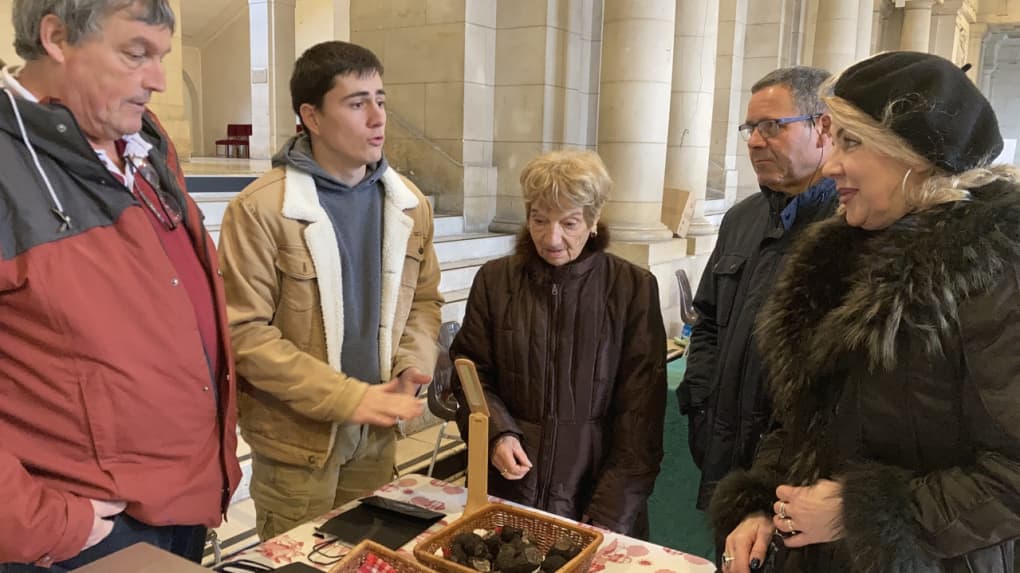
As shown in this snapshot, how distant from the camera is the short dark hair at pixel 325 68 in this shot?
1870 mm

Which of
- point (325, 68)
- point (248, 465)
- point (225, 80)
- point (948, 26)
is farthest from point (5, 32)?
point (948, 26)

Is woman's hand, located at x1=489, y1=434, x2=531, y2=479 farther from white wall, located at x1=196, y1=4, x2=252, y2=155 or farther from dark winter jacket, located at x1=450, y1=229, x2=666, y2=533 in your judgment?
white wall, located at x1=196, y1=4, x2=252, y2=155

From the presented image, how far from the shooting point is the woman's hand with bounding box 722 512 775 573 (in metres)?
1.43

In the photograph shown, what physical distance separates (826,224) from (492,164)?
5.23m

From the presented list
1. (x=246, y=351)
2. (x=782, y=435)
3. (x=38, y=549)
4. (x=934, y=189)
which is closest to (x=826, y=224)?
(x=934, y=189)

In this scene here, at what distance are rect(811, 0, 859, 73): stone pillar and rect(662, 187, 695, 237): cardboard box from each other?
4.67 meters

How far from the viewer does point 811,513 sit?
1.30 m

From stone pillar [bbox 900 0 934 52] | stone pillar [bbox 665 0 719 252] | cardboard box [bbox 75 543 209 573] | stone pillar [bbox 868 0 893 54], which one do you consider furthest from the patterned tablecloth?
stone pillar [bbox 868 0 893 54]

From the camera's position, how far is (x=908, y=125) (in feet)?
4.05

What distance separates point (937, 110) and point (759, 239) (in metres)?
0.85

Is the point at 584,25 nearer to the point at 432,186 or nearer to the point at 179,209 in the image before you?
the point at 432,186

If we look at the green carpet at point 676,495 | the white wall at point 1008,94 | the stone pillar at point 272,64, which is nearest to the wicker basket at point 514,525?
the green carpet at point 676,495

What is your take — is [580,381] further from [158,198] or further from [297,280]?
[158,198]

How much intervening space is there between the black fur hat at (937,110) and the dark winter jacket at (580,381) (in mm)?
862
